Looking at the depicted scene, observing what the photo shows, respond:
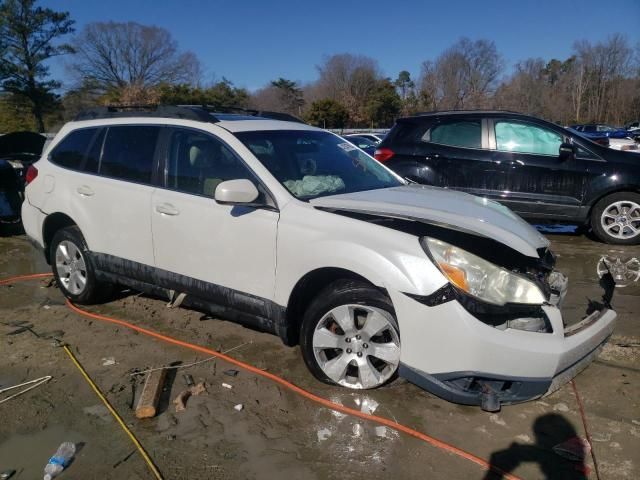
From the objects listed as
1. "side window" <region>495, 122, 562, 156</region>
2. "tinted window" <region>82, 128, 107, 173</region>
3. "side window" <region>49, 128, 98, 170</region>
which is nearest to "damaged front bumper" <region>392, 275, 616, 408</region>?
"tinted window" <region>82, 128, 107, 173</region>

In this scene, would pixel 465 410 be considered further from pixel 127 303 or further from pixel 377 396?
pixel 127 303

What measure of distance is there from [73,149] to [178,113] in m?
1.37

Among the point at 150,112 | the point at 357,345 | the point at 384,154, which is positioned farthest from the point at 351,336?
the point at 384,154

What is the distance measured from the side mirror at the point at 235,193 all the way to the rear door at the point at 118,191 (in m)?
1.01

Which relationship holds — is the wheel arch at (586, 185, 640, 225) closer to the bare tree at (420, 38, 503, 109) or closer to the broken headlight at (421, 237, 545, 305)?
the broken headlight at (421, 237, 545, 305)

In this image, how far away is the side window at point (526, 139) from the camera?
6965 millimetres

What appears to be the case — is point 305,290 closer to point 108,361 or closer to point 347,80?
point 108,361

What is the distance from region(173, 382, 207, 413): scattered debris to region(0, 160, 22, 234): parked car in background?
634 centimetres

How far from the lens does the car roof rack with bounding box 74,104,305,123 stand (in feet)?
12.9

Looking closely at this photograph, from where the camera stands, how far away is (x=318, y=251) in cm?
307

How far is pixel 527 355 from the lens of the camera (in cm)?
260

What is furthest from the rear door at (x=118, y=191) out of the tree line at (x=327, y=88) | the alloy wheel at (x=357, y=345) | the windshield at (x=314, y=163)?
the tree line at (x=327, y=88)

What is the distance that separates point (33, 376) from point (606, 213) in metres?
6.87

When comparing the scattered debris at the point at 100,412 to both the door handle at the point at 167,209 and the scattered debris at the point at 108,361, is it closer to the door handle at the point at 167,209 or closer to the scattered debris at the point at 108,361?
the scattered debris at the point at 108,361
